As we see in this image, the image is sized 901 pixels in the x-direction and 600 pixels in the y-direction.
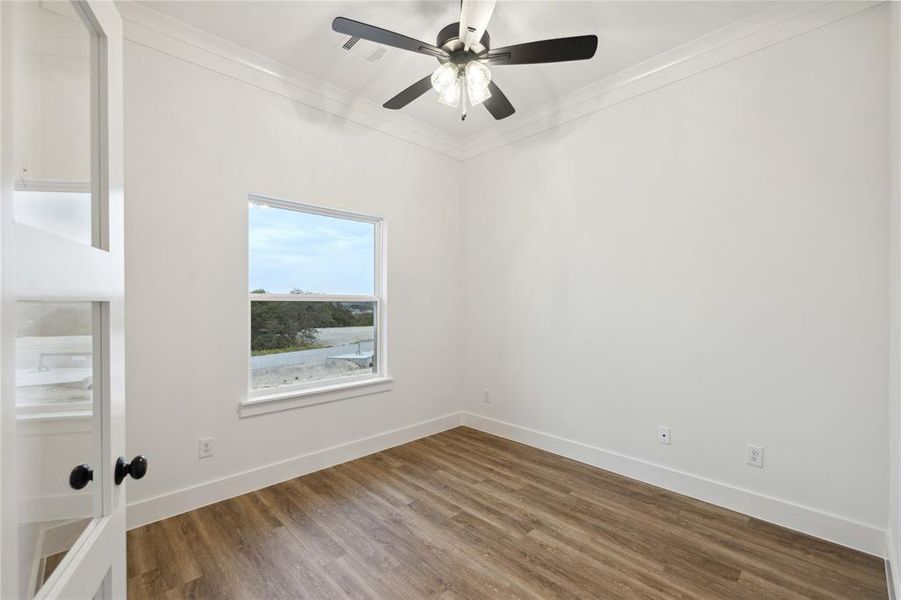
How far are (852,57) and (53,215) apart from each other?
11.1 feet

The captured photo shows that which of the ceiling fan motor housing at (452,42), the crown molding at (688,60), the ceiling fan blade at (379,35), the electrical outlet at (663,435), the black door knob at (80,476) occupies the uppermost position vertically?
the crown molding at (688,60)

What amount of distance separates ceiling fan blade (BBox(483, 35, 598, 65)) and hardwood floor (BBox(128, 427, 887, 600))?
250 cm

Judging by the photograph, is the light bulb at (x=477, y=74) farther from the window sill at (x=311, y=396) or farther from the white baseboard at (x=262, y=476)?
the white baseboard at (x=262, y=476)

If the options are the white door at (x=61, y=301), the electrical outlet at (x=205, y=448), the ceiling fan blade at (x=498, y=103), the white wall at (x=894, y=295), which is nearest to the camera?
the white door at (x=61, y=301)

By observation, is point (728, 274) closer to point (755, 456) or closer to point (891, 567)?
point (755, 456)

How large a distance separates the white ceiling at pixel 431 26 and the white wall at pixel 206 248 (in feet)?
1.01

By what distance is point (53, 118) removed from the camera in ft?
2.54

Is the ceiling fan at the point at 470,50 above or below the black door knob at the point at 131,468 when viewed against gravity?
above

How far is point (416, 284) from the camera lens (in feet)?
12.5

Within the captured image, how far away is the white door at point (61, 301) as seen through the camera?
586mm

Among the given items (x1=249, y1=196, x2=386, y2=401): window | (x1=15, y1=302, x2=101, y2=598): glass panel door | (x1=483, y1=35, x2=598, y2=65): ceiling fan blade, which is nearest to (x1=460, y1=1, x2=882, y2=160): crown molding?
(x1=483, y1=35, x2=598, y2=65): ceiling fan blade

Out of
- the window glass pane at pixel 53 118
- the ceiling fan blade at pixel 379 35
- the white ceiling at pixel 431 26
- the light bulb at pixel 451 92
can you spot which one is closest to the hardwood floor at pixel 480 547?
the window glass pane at pixel 53 118

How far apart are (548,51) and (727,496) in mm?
2802

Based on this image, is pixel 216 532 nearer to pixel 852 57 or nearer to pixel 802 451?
pixel 802 451
